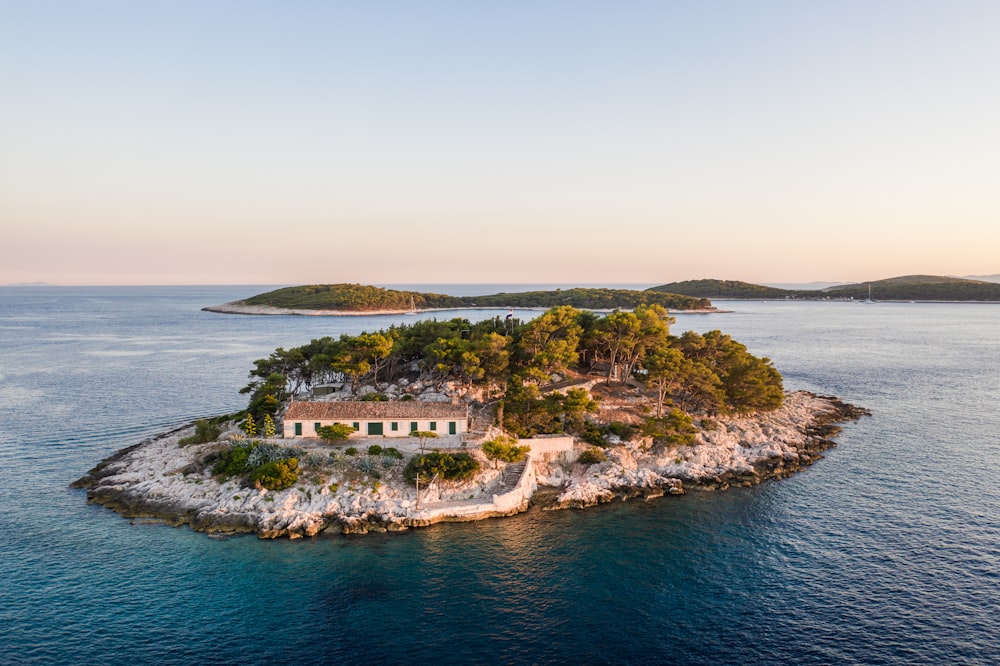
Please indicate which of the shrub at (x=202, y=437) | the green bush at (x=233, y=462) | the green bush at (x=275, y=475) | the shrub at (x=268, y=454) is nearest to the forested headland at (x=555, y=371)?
the shrub at (x=202, y=437)

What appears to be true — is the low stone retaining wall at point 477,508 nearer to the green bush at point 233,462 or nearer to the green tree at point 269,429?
the green bush at point 233,462

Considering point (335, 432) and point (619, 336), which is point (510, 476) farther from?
→ point (619, 336)

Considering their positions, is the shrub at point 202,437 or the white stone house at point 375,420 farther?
the shrub at point 202,437

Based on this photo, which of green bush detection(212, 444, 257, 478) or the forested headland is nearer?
green bush detection(212, 444, 257, 478)

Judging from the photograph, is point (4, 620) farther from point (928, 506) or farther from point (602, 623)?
point (928, 506)

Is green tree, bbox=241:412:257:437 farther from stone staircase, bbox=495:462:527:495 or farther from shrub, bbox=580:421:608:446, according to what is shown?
shrub, bbox=580:421:608:446

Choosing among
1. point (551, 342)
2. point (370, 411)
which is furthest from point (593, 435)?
point (370, 411)

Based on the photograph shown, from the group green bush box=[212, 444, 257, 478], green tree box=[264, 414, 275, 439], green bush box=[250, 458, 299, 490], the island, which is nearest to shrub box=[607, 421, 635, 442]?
the island
